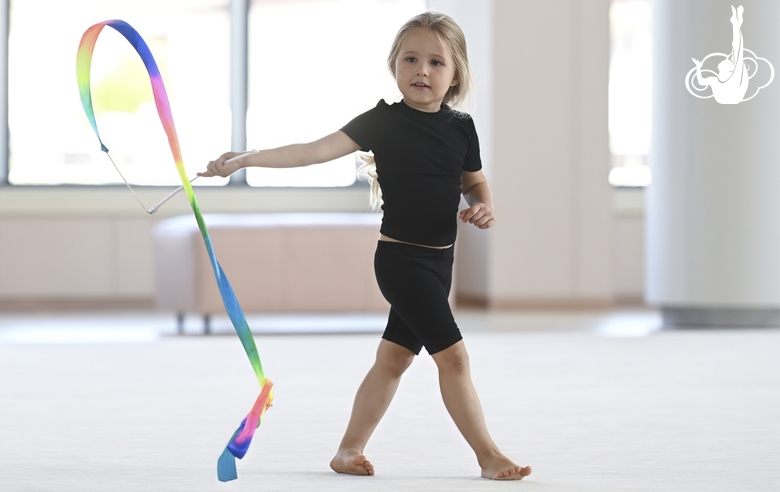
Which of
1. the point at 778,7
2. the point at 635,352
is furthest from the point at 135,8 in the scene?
the point at 635,352

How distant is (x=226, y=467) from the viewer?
1642 mm

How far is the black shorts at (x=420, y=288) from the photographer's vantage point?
5.61 ft

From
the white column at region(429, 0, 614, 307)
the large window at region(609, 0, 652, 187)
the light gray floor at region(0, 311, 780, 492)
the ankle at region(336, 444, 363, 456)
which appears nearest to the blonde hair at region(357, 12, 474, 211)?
the ankle at region(336, 444, 363, 456)

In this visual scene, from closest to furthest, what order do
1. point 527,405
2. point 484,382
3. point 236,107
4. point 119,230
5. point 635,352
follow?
point 527,405
point 484,382
point 635,352
point 119,230
point 236,107

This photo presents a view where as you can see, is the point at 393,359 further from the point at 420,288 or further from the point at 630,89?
the point at 630,89

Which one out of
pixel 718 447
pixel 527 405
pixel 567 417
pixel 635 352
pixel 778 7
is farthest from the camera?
pixel 778 7

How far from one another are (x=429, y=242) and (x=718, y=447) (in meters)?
0.80

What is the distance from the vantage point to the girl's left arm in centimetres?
170

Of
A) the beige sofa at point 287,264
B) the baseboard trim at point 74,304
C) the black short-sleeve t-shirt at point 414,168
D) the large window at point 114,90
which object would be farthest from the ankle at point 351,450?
the large window at point 114,90

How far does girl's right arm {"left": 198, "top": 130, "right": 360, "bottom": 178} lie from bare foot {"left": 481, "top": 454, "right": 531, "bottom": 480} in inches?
23.1

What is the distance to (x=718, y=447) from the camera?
2.06m

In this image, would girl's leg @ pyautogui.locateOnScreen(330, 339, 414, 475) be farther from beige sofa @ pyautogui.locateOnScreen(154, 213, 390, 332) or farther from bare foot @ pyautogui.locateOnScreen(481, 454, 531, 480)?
beige sofa @ pyautogui.locateOnScreen(154, 213, 390, 332)

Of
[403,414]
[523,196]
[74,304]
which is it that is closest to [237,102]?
[74,304]

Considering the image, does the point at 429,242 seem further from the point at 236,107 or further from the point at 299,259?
the point at 236,107
